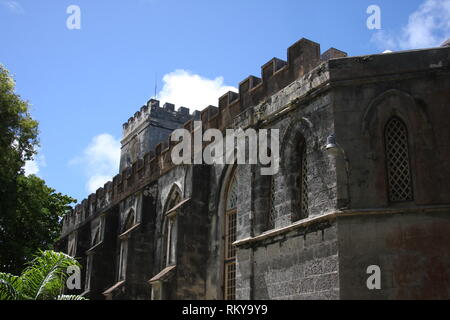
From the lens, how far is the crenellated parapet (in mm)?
14047

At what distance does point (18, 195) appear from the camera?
928 inches

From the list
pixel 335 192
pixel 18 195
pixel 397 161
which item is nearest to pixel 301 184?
pixel 335 192

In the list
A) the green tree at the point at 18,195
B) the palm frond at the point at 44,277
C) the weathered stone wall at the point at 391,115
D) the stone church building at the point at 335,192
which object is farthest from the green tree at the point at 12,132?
the weathered stone wall at the point at 391,115

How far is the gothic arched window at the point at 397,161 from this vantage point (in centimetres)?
1106

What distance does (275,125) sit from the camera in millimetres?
13844

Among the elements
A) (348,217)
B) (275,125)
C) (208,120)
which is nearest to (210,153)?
(208,120)

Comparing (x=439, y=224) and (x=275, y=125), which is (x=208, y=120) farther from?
(x=439, y=224)

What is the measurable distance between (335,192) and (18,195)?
1646cm

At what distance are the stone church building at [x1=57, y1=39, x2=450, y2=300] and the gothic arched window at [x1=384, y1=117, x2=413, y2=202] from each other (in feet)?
0.07

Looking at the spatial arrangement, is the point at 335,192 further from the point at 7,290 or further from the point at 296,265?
the point at 7,290

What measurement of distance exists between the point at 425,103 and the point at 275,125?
3.83 m

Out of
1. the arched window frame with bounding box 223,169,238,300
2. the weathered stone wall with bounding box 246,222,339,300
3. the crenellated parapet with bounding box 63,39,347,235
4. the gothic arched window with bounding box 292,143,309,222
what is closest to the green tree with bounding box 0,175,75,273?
the crenellated parapet with bounding box 63,39,347,235

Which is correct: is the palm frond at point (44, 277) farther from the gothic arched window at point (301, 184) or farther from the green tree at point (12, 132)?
A: the green tree at point (12, 132)

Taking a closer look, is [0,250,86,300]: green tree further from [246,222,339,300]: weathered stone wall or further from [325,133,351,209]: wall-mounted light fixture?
[325,133,351,209]: wall-mounted light fixture
